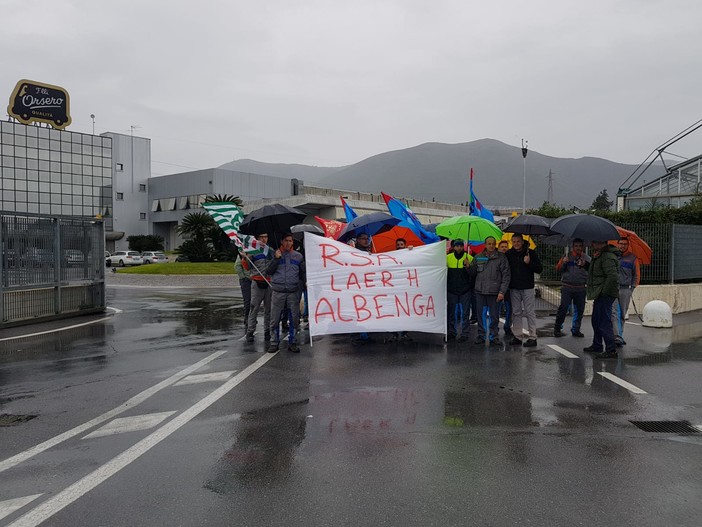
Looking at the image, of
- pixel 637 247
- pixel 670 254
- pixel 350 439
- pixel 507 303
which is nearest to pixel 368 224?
pixel 507 303

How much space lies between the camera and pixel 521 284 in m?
9.26

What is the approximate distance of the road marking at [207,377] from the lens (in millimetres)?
7074

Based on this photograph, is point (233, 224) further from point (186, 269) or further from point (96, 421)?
point (186, 269)

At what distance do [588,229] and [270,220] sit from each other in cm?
527

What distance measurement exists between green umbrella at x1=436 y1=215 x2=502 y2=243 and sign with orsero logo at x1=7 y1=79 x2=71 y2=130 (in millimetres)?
59314

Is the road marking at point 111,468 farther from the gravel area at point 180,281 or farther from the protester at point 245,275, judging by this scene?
the gravel area at point 180,281

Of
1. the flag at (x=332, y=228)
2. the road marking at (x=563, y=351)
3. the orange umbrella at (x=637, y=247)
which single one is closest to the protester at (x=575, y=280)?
the orange umbrella at (x=637, y=247)

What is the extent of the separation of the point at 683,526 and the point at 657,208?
60.6 ft

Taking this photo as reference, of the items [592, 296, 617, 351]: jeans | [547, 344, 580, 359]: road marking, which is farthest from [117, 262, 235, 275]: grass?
[592, 296, 617, 351]: jeans

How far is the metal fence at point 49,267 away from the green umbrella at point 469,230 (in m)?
9.30

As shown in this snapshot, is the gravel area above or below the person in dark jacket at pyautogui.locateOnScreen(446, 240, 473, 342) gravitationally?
below

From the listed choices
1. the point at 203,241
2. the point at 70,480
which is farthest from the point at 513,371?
the point at 203,241

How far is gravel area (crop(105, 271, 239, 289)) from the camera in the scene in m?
26.4

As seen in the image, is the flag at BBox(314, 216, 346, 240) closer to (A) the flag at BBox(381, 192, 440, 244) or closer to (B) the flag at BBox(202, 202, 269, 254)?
(A) the flag at BBox(381, 192, 440, 244)
